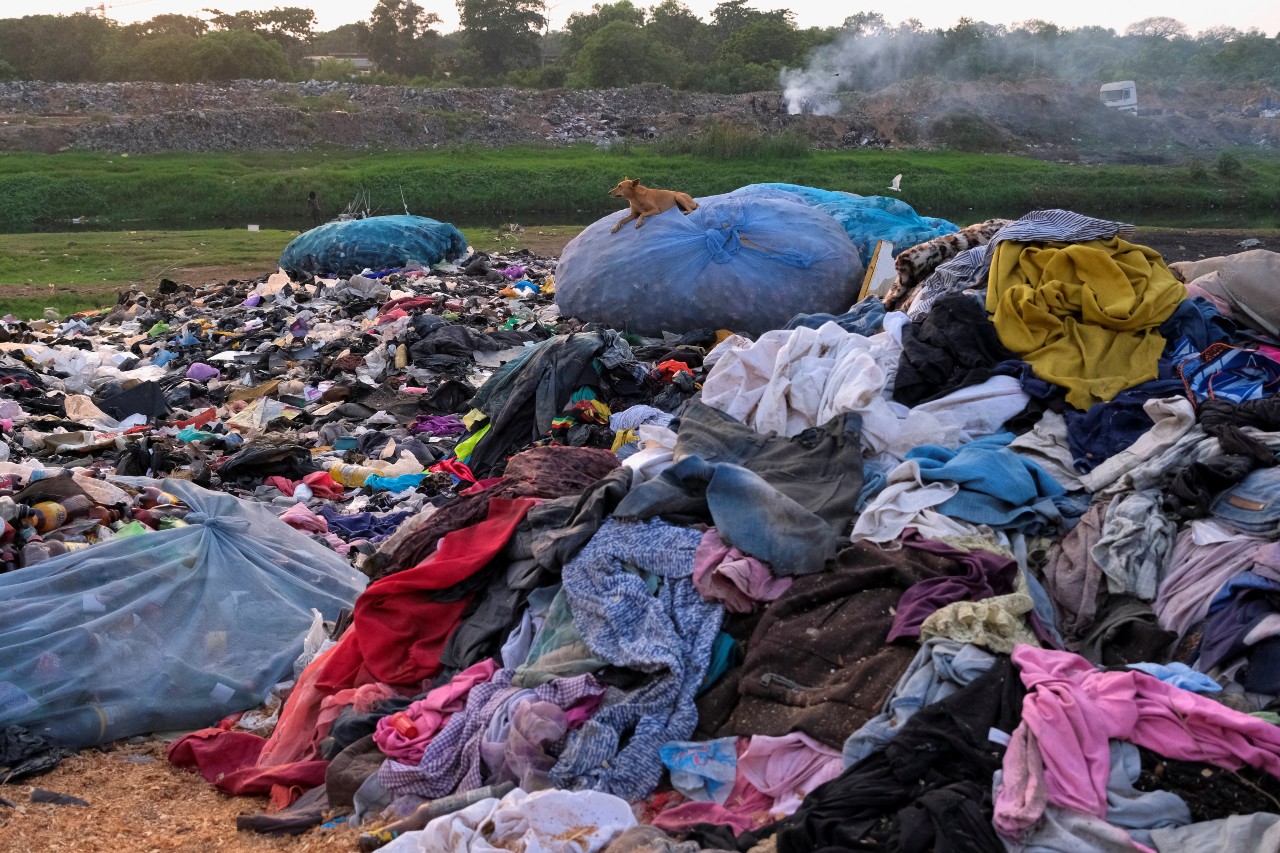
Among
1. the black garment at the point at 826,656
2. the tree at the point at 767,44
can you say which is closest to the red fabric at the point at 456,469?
the black garment at the point at 826,656

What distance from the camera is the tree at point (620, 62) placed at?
126 ft

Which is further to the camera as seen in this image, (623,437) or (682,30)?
(682,30)

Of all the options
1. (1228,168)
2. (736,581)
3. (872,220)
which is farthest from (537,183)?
(736,581)

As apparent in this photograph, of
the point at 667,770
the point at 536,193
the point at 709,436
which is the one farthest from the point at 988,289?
the point at 536,193

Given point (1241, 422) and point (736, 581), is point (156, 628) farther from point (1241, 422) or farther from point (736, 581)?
point (1241, 422)

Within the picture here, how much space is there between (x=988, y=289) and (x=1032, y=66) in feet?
137

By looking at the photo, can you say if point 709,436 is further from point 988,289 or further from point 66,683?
point 66,683

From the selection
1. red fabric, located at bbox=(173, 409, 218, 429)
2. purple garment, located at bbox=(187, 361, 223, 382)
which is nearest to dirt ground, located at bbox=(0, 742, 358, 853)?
red fabric, located at bbox=(173, 409, 218, 429)

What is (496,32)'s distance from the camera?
1729 inches

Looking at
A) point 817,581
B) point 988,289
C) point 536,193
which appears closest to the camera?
point 817,581

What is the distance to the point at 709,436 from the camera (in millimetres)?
3857

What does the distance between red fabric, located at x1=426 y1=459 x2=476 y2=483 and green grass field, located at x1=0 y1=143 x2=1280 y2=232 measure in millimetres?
17870

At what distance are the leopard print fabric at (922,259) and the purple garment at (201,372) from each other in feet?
15.7

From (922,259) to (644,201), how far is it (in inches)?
98.8
